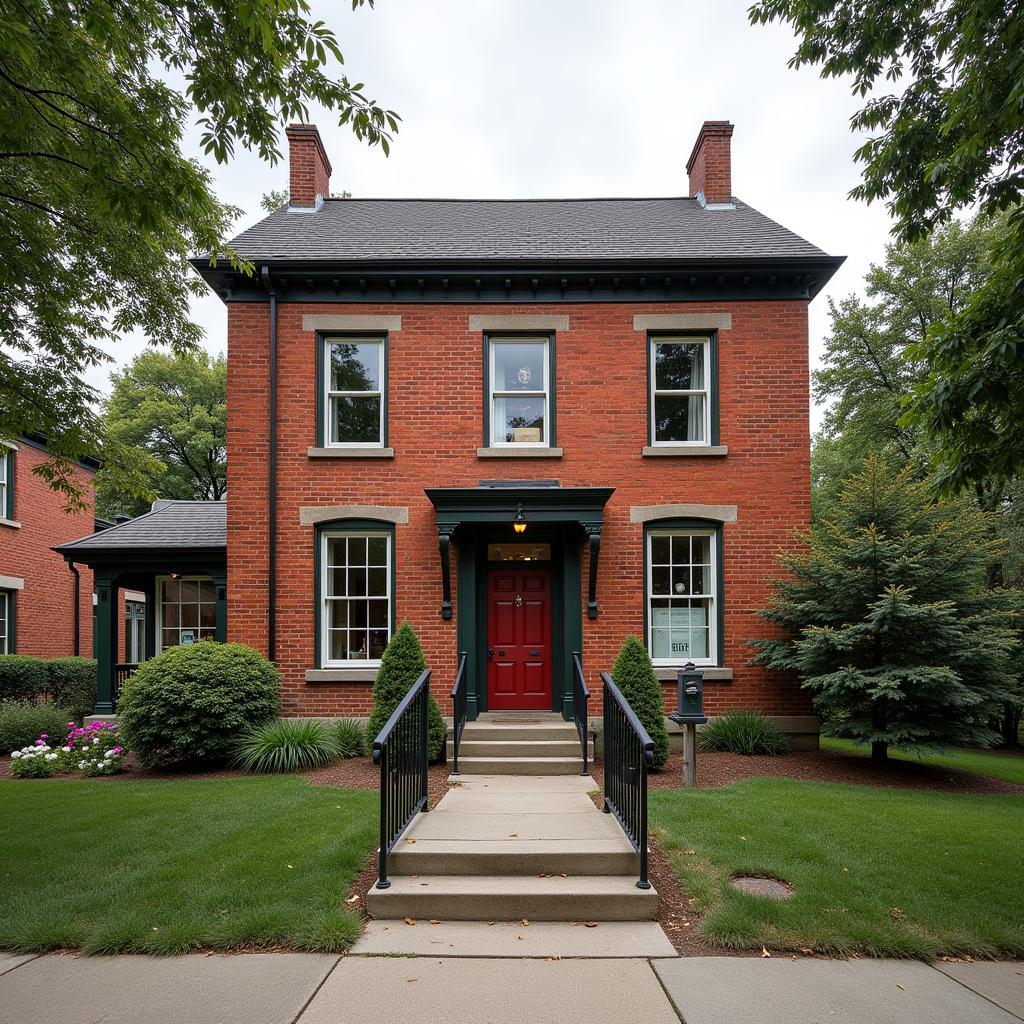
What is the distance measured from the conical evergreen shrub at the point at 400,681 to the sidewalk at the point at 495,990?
4194mm

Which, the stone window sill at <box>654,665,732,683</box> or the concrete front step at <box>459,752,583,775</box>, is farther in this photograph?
the stone window sill at <box>654,665,732,683</box>

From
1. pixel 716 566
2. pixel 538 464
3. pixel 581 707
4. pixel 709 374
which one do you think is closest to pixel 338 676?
pixel 581 707

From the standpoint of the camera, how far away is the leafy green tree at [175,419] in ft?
93.6

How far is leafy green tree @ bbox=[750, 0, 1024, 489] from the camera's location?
485 cm

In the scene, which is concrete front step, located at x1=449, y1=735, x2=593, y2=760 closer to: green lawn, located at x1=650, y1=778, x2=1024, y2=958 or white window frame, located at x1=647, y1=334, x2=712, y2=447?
green lawn, located at x1=650, y1=778, x2=1024, y2=958

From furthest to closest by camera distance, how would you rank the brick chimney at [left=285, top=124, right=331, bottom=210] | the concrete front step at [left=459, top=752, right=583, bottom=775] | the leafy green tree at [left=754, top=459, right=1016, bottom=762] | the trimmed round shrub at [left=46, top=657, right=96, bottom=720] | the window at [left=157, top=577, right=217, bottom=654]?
the trimmed round shrub at [left=46, top=657, right=96, bottom=720] < the window at [left=157, top=577, right=217, bottom=654] < the brick chimney at [left=285, top=124, right=331, bottom=210] < the leafy green tree at [left=754, top=459, right=1016, bottom=762] < the concrete front step at [left=459, top=752, right=583, bottom=775]

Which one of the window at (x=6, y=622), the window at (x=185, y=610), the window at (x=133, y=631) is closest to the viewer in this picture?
the window at (x=185, y=610)

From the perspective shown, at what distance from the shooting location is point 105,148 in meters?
5.55

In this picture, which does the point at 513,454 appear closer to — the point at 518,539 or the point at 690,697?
the point at 518,539

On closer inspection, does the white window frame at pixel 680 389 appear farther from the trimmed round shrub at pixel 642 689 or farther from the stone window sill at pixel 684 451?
the trimmed round shrub at pixel 642 689

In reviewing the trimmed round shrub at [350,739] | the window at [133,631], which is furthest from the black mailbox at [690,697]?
the window at [133,631]

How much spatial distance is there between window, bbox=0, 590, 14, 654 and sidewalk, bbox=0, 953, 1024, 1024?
15.3 metres

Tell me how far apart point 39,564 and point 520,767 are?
51.2ft

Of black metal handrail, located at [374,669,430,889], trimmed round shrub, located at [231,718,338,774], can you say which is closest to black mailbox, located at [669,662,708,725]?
black metal handrail, located at [374,669,430,889]
